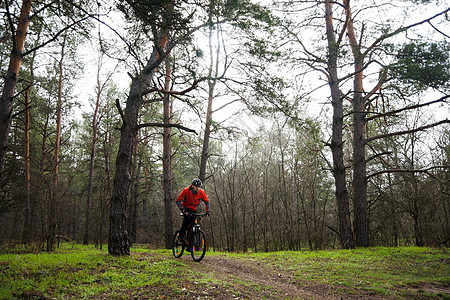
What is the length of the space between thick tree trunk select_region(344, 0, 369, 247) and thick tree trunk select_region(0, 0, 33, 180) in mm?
9752

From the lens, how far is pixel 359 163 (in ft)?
32.5

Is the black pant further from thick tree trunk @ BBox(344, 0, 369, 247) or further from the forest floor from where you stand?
thick tree trunk @ BBox(344, 0, 369, 247)

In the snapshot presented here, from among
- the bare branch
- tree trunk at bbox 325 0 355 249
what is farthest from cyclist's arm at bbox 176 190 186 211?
the bare branch

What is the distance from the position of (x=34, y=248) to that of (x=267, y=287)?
9.42m

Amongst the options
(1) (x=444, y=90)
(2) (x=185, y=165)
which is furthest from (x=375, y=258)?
(2) (x=185, y=165)

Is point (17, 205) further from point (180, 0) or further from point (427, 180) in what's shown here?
point (427, 180)

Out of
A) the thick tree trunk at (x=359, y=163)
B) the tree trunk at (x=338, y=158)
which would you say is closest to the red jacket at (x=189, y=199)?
the tree trunk at (x=338, y=158)

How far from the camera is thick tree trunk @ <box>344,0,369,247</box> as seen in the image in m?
9.53

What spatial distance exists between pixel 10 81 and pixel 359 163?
436 inches

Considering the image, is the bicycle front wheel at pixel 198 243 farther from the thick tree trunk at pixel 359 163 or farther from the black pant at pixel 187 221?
the thick tree trunk at pixel 359 163

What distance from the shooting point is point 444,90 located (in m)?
7.12

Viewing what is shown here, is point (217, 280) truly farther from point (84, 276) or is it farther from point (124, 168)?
point (124, 168)

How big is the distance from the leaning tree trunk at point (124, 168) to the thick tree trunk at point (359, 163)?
7.00 meters

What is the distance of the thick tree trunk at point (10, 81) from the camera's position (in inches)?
232
